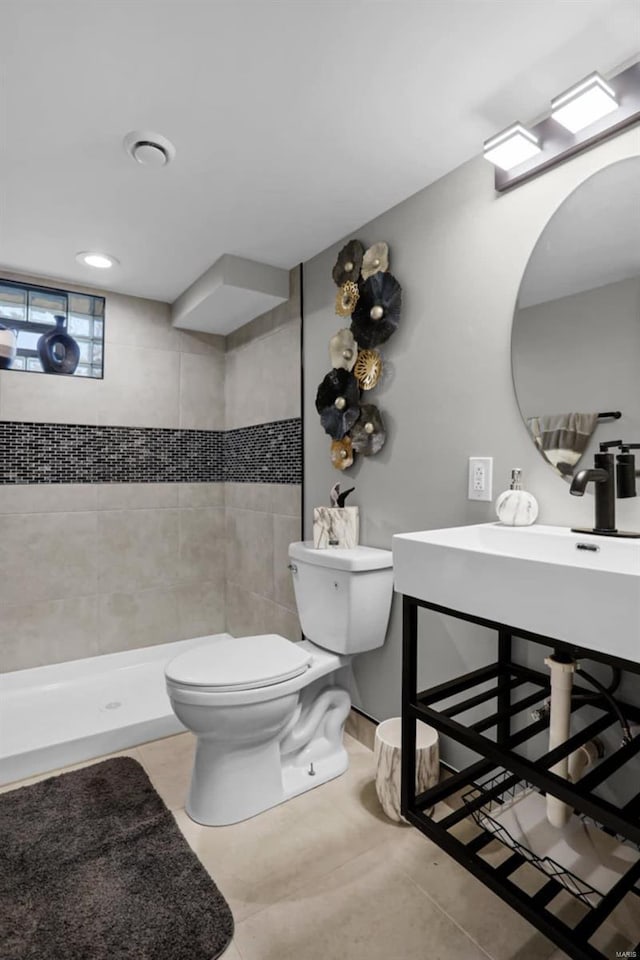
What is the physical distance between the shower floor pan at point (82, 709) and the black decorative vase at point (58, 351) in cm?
155

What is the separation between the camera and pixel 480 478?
5.15 ft

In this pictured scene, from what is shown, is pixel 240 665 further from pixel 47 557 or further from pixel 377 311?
pixel 47 557

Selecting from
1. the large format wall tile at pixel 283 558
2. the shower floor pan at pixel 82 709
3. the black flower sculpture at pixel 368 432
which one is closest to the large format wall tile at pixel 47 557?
the shower floor pan at pixel 82 709

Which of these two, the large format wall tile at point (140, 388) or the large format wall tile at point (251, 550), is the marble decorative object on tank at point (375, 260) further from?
the large format wall tile at point (140, 388)

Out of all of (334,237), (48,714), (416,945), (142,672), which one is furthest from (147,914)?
(334,237)

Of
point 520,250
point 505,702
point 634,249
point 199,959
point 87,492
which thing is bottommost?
point 199,959

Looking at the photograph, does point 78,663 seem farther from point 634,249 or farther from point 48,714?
point 634,249

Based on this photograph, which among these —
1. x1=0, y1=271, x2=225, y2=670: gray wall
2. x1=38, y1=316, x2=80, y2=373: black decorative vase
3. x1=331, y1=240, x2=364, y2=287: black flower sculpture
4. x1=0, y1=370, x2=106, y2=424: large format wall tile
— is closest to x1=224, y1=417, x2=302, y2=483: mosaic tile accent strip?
x1=0, y1=271, x2=225, y2=670: gray wall

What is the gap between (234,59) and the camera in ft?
4.05

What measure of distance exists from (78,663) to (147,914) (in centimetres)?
161

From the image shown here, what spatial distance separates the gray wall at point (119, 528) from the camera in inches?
100

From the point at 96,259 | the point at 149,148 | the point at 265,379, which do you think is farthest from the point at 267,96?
the point at 265,379

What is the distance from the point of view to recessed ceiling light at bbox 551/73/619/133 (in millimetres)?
1164

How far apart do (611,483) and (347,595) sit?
937mm
